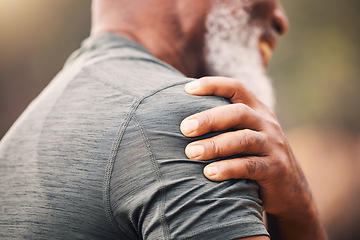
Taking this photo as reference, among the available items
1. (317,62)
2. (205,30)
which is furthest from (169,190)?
(317,62)

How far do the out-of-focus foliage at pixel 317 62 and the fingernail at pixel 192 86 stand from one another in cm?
686

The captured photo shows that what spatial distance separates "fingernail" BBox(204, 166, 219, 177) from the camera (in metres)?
0.81

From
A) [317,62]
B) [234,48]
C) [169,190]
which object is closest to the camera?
[169,190]

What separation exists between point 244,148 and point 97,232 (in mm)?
404

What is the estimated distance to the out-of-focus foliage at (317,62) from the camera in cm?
746

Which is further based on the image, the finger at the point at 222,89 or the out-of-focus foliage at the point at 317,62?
the out-of-focus foliage at the point at 317,62

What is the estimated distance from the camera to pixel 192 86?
3.02 feet

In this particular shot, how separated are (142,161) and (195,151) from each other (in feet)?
0.39

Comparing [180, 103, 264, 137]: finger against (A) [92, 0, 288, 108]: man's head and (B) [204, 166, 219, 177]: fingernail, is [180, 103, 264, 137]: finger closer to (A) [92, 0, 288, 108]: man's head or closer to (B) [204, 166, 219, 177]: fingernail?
(B) [204, 166, 219, 177]: fingernail

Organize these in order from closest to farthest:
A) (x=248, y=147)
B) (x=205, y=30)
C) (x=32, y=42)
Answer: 1. (x=248, y=147)
2. (x=205, y=30)
3. (x=32, y=42)

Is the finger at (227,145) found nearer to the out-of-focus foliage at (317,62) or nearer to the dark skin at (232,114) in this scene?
the dark skin at (232,114)

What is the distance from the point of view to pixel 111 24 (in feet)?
4.59

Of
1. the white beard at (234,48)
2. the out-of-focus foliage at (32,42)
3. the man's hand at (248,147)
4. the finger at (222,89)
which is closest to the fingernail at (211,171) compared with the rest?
the man's hand at (248,147)

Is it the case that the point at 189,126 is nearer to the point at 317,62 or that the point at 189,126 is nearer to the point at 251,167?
the point at 251,167
